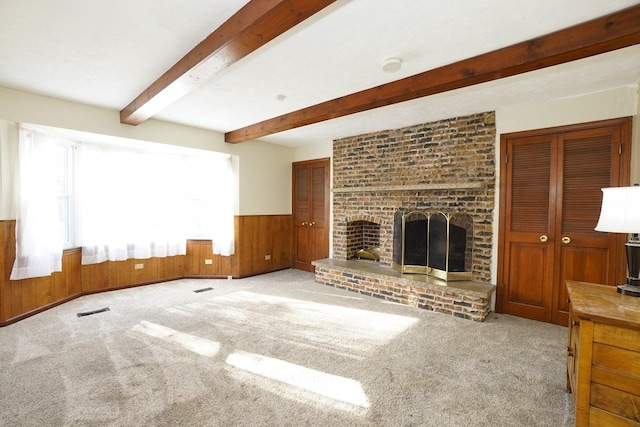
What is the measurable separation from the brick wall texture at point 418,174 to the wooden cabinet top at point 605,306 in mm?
1853

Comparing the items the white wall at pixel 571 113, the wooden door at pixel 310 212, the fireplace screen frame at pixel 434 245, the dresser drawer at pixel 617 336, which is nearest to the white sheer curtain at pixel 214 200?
the wooden door at pixel 310 212

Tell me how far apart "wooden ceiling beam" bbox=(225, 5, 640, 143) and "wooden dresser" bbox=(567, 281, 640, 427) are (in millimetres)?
1688

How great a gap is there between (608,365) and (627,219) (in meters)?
0.86

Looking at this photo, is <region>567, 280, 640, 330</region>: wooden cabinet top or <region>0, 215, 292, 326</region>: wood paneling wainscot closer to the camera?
<region>567, 280, 640, 330</region>: wooden cabinet top

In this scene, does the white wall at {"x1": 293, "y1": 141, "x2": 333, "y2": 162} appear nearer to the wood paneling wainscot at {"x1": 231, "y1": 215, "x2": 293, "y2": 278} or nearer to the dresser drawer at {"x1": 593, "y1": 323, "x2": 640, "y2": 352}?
the wood paneling wainscot at {"x1": 231, "y1": 215, "x2": 293, "y2": 278}

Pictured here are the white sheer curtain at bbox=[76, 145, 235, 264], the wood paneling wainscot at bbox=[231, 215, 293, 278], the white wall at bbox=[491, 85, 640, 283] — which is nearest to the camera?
the white wall at bbox=[491, 85, 640, 283]

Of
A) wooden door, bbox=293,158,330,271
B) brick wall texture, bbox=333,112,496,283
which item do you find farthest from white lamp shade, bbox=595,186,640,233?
wooden door, bbox=293,158,330,271

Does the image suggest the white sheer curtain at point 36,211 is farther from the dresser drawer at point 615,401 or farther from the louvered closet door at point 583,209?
the louvered closet door at point 583,209

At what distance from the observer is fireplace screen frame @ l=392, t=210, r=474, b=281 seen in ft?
12.6

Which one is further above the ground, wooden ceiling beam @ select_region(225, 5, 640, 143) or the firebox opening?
wooden ceiling beam @ select_region(225, 5, 640, 143)

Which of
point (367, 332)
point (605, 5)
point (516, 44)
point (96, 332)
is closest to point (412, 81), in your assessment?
point (516, 44)

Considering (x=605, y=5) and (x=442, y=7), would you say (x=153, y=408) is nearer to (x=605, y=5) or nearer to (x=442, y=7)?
(x=442, y=7)

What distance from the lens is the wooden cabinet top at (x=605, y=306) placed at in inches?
58.4

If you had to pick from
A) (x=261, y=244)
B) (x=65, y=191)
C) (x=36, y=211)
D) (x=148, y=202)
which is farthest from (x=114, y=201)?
(x=261, y=244)
